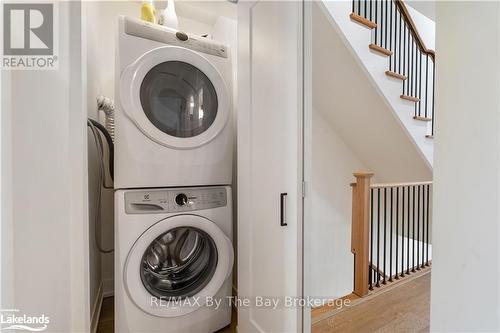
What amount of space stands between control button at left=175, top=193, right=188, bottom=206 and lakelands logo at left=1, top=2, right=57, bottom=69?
80cm

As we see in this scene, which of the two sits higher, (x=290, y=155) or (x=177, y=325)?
(x=290, y=155)

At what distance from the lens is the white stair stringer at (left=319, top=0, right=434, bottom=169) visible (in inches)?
68.3

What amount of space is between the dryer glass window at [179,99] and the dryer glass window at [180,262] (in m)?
0.59

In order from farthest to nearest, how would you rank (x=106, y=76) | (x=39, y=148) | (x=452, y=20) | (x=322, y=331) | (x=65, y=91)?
1. (x=106, y=76)
2. (x=322, y=331)
3. (x=65, y=91)
4. (x=39, y=148)
5. (x=452, y=20)

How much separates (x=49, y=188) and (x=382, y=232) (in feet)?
5.79

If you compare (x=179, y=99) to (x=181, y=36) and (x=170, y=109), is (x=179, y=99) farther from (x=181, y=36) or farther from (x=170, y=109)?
(x=181, y=36)

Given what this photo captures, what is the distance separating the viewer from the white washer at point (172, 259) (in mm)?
1299

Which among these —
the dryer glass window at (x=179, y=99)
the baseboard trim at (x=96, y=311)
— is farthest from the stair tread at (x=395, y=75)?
the baseboard trim at (x=96, y=311)

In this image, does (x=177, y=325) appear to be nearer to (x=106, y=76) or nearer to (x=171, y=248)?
(x=171, y=248)

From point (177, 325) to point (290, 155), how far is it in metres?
1.13

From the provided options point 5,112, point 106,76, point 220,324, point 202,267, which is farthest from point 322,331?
point 106,76

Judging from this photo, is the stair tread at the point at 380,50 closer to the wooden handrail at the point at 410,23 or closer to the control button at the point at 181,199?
the wooden handrail at the point at 410,23

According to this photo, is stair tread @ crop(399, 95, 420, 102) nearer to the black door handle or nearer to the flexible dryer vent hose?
the black door handle

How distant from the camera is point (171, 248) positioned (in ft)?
5.10
